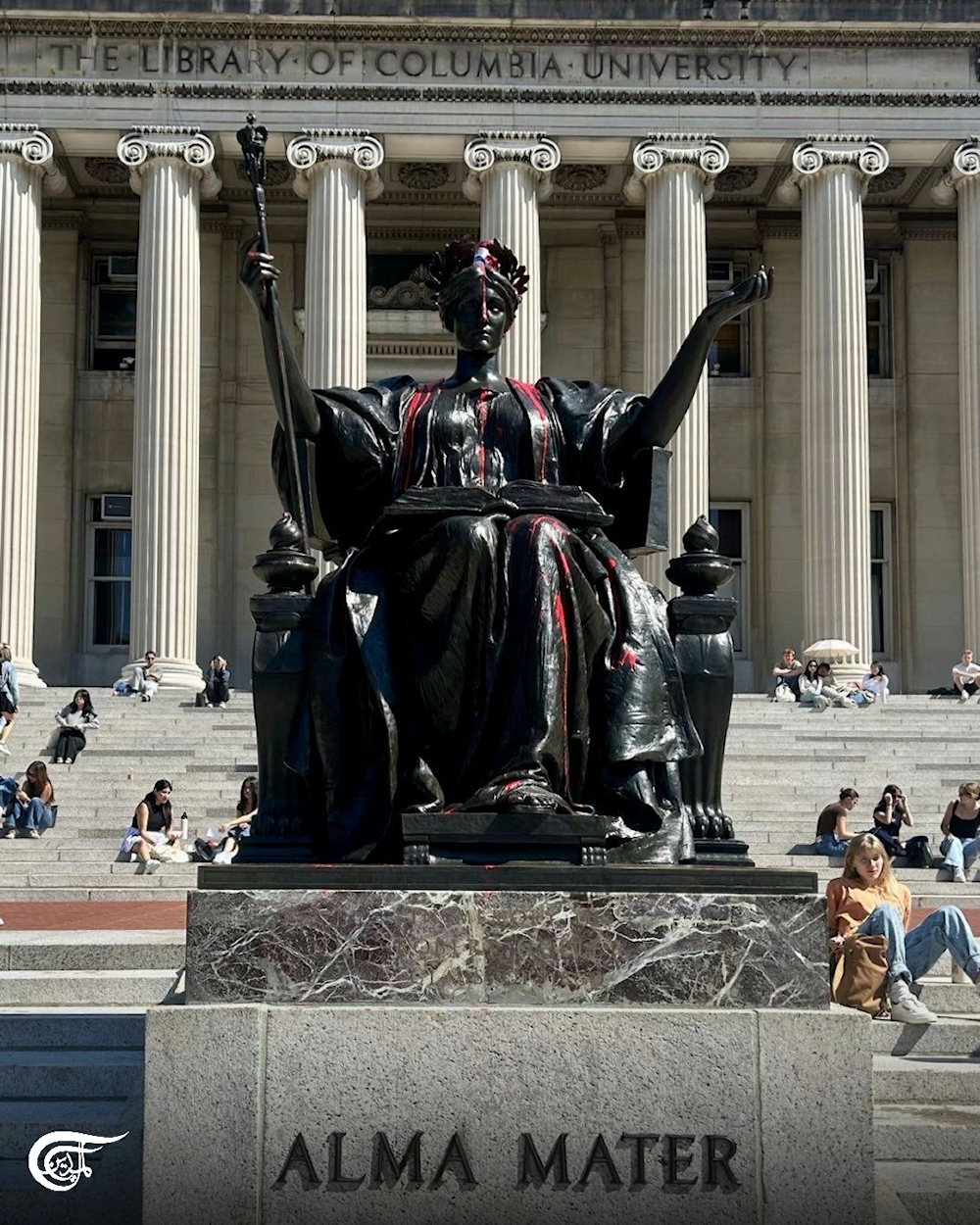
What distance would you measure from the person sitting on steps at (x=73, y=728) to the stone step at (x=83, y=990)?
14668mm

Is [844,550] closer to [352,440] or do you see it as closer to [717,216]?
[717,216]

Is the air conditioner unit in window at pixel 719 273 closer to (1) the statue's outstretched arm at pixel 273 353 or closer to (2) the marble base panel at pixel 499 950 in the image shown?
(1) the statue's outstretched arm at pixel 273 353

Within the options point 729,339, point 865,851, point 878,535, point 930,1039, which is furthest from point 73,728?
point 729,339

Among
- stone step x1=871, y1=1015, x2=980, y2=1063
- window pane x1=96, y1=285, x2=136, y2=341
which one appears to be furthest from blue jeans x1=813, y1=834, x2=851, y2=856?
window pane x1=96, y1=285, x2=136, y2=341

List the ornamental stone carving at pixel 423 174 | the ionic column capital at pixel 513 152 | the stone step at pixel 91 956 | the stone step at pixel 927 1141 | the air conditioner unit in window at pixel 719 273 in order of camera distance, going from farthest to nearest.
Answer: the air conditioner unit in window at pixel 719 273
the ornamental stone carving at pixel 423 174
the ionic column capital at pixel 513 152
the stone step at pixel 91 956
the stone step at pixel 927 1141

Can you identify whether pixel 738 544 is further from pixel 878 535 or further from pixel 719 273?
pixel 719 273

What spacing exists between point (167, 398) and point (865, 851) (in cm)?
2351

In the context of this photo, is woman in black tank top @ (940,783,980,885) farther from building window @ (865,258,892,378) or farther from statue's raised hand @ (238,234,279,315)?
building window @ (865,258,892,378)

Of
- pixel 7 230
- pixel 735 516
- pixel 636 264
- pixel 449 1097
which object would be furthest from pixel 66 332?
pixel 449 1097

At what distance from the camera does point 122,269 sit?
3884 centimetres

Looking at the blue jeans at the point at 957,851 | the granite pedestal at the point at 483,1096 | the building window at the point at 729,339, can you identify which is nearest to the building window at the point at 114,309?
the building window at the point at 729,339

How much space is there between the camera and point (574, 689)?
6305 mm

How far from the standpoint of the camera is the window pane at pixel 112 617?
37250mm

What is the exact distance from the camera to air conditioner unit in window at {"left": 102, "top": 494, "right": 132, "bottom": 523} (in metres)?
37.6
